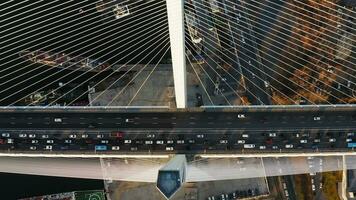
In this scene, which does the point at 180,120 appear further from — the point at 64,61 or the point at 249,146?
the point at 64,61

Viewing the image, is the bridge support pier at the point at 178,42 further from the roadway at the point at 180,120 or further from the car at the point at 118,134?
the car at the point at 118,134

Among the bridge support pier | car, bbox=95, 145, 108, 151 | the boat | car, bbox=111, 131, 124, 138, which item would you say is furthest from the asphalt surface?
the boat

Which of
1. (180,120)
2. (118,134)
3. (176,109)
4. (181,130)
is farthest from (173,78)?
(118,134)

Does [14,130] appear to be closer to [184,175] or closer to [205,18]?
[184,175]

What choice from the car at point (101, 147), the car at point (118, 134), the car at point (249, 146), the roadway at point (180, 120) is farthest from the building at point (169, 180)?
the car at point (249, 146)

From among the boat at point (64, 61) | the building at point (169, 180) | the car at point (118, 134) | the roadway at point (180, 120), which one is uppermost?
the boat at point (64, 61)
